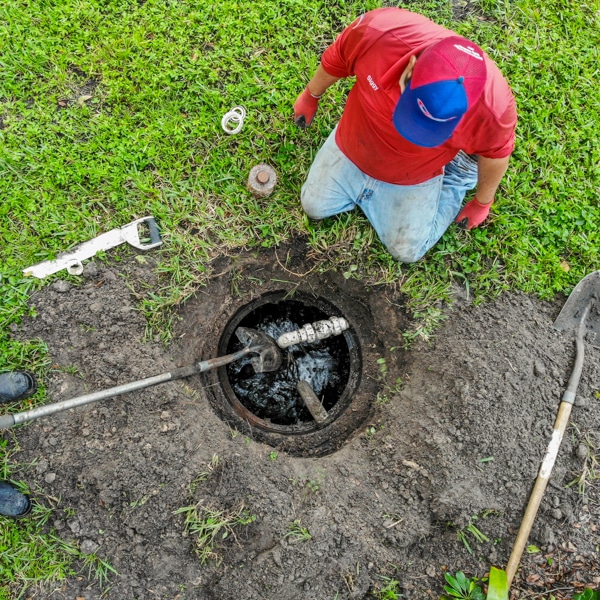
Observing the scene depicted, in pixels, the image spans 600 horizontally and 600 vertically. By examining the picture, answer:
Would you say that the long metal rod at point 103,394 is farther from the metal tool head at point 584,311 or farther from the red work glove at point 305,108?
the metal tool head at point 584,311

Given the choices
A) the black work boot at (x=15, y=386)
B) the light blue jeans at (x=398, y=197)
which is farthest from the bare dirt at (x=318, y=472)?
the light blue jeans at (x=398, y=197)

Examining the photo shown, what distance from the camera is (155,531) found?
2.41m

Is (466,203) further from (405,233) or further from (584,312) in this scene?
(584,312)

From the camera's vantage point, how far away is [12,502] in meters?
2.39

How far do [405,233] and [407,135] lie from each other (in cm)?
73

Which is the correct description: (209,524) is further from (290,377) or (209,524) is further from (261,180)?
(261,180)

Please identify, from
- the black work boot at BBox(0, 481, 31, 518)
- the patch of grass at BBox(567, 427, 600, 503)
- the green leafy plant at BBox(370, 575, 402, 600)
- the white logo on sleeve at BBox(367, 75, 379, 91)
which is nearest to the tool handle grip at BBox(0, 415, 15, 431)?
the black work boot at BBox(0, 481, 31, 518)

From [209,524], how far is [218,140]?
6.93 ft

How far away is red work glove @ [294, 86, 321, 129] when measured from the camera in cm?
264

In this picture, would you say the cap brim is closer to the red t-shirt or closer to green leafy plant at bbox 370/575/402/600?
the red t-shirt

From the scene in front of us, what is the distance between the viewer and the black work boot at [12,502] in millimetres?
2379

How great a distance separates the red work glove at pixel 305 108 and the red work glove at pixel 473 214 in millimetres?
1015

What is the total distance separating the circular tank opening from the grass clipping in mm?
Answer: 626

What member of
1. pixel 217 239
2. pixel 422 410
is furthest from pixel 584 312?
pixel 217 239
